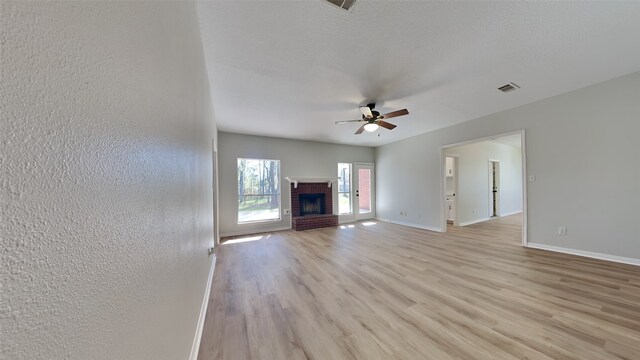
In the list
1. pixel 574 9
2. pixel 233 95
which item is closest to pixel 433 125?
pixel 574 9

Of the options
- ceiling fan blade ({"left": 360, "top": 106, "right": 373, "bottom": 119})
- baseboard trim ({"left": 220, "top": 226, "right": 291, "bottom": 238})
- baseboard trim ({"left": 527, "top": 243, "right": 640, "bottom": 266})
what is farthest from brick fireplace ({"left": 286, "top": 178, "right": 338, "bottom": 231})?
baseboard trim ({"left": 527, "top": 243, "right": 640, "bottom": 266})

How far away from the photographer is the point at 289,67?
2379 mm

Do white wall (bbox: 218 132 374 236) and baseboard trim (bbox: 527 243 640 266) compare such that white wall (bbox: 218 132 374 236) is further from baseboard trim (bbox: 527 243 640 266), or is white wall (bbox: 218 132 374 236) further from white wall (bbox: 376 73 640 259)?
baseboard trim (bbox: 527 243 640 266)

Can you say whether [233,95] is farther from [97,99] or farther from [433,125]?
[433,125]

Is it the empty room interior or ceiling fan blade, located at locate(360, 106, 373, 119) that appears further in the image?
ceiling fan blade, located at locate(360, 106, 373, 119)

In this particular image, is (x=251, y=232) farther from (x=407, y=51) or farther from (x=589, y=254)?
(x=589, y=254)

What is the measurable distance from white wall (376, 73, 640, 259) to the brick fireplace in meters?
3.82

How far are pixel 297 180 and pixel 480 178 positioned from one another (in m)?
5.41

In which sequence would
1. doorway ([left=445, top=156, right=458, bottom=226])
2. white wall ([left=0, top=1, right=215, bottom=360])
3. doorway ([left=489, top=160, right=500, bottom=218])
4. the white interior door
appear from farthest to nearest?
doorway ([left=489, top=160, right=500, bottom=218]), the white interior door, doorway ([left=445, top=156, right=458, bottom=226]), white wall ([left=0, top=1, right=215, bottom=360])

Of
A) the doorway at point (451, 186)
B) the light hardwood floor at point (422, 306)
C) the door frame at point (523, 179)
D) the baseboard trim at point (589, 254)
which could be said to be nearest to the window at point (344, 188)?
the door frame at point (523, 179)

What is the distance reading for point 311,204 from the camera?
19.7 feet

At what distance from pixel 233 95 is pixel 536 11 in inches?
128

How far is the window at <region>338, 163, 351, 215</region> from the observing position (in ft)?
21.2

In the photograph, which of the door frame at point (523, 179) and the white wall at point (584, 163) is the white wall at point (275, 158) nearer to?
the door frame at point (523, 179)
